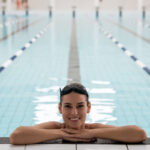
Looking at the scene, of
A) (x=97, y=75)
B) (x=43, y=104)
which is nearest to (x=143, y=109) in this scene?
(x=43, y=104)

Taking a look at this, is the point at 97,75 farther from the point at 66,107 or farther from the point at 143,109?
the point at 66,107

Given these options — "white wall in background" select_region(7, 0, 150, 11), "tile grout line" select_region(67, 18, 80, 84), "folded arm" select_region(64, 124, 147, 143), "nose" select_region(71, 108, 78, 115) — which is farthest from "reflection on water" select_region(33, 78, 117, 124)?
"white wall in background" select_region(7, 0, 150, 11)

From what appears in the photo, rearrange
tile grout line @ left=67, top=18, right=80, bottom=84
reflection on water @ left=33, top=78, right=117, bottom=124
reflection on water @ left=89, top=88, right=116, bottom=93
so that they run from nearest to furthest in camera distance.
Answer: reflection on water @ left=33, top=78, right=117, bottom=124 → reflection on water @ left=89, top=88, right=116, bottom=93 → tile grout line @ left=67, top=18, right=80, bottom=84

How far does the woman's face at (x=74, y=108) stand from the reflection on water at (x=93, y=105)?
0.88 m

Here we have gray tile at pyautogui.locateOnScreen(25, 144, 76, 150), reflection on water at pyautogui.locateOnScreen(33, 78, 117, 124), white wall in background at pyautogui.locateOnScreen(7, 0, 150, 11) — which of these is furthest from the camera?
white wall in background at pyautogui.locateOnScreen(7, 0, 150, 11)

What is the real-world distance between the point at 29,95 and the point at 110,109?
34.8 inches

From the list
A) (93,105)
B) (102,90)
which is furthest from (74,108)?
(102,90)

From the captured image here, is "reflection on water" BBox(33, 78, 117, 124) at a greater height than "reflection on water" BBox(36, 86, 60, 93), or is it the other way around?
"reflection on water" BBox(33, 78, 117, 124)

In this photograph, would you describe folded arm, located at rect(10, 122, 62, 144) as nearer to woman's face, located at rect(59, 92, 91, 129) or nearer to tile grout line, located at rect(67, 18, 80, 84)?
woman's face, located at rect(59, 92, 91, 129)

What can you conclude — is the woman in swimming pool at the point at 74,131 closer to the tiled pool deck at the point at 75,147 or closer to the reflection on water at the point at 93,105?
the tiled pool deck at the point at 75,147

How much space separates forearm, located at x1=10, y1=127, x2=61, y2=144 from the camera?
220 centimetres

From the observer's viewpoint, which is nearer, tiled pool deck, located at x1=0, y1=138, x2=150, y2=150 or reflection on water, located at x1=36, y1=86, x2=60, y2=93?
tiled pool deck, located at x1=0, y1=138, x2=150, y2=150

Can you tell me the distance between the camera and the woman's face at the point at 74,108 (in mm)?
2205

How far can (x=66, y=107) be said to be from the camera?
2.22 m
